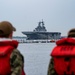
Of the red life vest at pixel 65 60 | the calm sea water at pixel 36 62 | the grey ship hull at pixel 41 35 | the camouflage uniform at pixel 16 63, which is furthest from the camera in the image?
the grey ship hull at pixel 41 35

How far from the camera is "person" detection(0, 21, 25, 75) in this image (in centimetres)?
414

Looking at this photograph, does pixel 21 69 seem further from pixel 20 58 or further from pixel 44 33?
pixel 44 33

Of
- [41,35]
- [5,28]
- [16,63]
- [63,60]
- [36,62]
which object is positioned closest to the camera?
[16,63]

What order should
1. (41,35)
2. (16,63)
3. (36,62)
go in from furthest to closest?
(41,35) → (36,62) → (16,63)

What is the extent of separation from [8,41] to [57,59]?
0.63 m

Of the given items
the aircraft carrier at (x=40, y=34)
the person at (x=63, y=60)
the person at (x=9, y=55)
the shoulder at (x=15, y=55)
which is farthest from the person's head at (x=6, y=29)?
the aircraft carrier at (x=40, y=34)

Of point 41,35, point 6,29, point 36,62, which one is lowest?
point 41,35

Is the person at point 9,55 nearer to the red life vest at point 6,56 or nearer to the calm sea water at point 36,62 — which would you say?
the red life vest at point 6,56

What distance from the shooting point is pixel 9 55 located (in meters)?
4.20

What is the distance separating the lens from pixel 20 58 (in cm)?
418

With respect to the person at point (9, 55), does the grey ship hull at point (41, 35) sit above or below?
below

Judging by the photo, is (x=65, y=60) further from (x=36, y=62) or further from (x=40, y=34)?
(x=40, y=34)

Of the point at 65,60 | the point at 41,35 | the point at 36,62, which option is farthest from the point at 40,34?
the point at 65,60

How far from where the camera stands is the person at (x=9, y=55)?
13.6 ft
